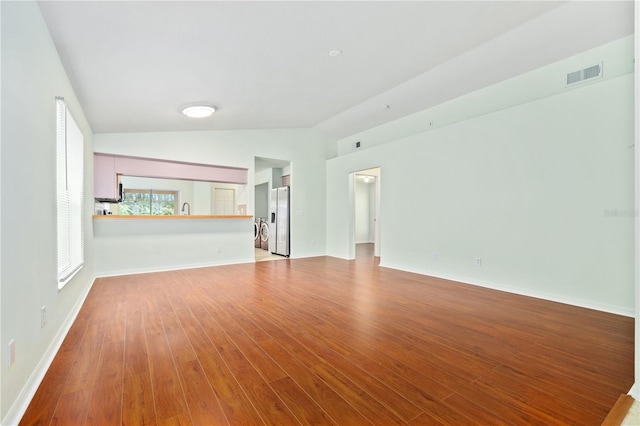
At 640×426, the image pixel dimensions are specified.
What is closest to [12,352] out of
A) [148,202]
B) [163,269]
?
[163,269]

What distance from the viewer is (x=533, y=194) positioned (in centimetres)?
368

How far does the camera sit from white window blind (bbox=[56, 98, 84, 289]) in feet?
8.20

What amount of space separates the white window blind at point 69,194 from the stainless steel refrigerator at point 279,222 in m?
4.08

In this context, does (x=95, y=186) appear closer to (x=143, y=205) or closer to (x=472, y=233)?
(x=143, y=205)

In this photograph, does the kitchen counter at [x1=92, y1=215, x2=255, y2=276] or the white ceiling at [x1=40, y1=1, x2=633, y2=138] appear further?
the kitchen counter at [x1=92, y1=215, x2=255, y2=276]

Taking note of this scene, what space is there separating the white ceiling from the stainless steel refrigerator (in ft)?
9.11

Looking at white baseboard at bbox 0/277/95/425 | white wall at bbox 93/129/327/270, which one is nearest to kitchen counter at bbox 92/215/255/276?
white wall at bbox 93/129/327/270

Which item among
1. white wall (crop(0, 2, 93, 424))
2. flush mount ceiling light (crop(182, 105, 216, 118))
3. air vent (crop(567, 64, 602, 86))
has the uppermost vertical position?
air vent (crop(567, 64, 602, 86))

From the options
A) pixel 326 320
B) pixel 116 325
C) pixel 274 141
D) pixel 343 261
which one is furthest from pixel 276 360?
pixel 274 141

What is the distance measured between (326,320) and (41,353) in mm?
2098

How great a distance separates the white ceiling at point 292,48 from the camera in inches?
89.5

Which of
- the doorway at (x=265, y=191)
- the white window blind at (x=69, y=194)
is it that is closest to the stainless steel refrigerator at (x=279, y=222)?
the doorway at (x=265, y=191)

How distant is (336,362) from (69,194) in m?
3.02

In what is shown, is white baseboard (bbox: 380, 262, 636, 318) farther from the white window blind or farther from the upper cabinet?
the upper cabinet
